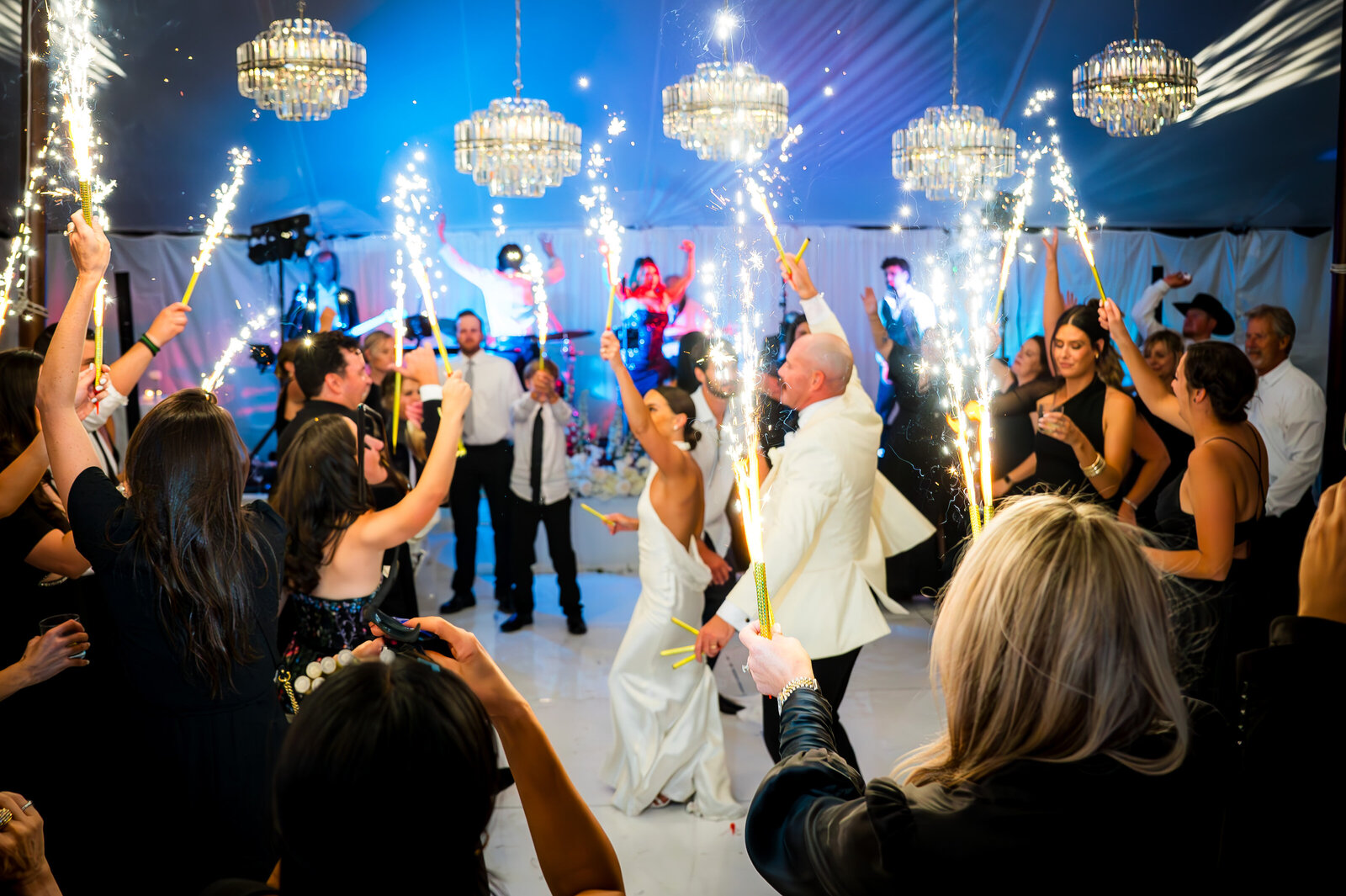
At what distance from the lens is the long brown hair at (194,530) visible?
5.26 ft

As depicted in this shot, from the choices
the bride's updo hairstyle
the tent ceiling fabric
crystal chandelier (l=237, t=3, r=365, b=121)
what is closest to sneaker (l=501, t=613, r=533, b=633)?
the bride's updo hairstyle

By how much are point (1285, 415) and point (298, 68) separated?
390 centimetres

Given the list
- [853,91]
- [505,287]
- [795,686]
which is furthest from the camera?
[505,287]

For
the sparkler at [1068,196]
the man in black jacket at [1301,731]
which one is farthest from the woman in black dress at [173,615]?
the sparkler at [1068,196]

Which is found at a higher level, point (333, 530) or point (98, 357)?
point (98, 357)

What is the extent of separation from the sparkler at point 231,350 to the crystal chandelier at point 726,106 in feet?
5.25

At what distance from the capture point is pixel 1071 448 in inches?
130

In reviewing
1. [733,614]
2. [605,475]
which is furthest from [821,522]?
[605,475]

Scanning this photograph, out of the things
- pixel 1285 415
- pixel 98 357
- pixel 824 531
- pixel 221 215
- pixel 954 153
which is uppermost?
pixel 954 153

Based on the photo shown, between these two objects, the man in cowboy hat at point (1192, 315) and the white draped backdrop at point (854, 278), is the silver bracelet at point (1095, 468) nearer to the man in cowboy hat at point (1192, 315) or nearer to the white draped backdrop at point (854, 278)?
the white draped backdrop at point (854, 278)

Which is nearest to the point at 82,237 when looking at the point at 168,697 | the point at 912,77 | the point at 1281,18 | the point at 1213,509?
the point at 168,697

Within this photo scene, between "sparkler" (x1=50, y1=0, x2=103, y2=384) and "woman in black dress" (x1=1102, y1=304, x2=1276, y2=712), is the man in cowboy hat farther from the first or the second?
"sparkler" (x1=50, y1=0, x2=103, y2=384)

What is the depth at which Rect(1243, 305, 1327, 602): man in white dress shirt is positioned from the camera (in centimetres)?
352

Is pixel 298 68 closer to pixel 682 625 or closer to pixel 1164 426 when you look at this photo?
pixel 682 625
